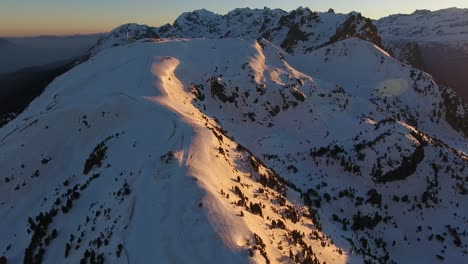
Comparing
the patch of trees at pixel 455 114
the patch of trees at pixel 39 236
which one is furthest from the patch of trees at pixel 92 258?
the patch of trees at pixel 455 114

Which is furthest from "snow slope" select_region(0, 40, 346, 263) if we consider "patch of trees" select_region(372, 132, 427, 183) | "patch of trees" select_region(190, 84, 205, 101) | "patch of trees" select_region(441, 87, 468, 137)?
"patch of trees" select_region(441, 87, 468, 137)

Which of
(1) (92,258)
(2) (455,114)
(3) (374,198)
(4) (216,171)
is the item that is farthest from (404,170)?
(2) (455,114)

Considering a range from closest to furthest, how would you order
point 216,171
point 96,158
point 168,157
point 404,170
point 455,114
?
point 168,157
point 216,171
point 96,158
point 404,170
point 455,114

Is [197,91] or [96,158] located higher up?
[96,158]

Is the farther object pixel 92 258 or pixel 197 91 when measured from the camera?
pixel 197 91

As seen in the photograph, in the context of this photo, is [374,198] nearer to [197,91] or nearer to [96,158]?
[197,91]

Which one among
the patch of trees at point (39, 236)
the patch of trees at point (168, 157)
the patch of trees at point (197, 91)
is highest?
the patch of trees at point (168, 157)

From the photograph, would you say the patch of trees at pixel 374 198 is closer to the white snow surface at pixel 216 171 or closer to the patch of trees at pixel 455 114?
the white snow surface at pixel 216 171

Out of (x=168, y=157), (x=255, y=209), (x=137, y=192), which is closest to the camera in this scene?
(x=137, y=192)

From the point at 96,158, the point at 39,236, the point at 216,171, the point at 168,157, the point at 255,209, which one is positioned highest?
the point at 168,157
